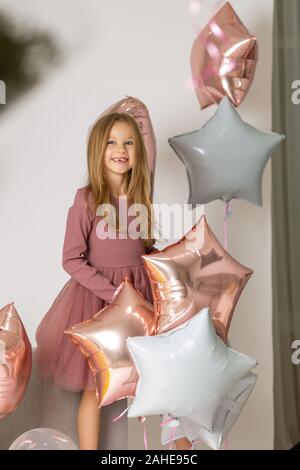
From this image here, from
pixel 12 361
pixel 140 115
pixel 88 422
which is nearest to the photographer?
pixel 12 361

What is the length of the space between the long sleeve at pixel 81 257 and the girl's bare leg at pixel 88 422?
0.82ft

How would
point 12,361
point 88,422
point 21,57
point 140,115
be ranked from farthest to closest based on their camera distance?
point 21,57 → point 140,115 → point 88,422 → point 12,361

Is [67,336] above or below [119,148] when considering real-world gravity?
below

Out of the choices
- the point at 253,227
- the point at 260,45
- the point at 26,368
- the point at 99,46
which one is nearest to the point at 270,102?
the point at 260,45

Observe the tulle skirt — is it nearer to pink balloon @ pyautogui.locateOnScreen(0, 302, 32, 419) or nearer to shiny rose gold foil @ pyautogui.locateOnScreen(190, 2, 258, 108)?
pink balloon @ pyautogui.locateOnScreen(0, 302, 32, 419)

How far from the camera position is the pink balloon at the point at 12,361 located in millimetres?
1658

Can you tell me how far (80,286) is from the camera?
1904 millimetres

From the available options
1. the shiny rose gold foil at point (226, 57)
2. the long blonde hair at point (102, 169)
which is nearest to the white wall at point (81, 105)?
the shiny rose gold foil at point (226, 57)

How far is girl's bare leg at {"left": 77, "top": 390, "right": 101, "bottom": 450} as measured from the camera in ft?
6.11

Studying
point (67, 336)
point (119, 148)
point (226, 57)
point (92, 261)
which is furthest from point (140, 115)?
point (67, 336)

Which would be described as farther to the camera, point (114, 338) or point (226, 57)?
point (226, 57)

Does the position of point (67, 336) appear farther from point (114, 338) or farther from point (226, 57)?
point (226, 57)

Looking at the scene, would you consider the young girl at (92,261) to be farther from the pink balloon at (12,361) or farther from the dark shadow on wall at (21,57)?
the dark shadow on wall at (21,57)

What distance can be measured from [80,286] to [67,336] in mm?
131
